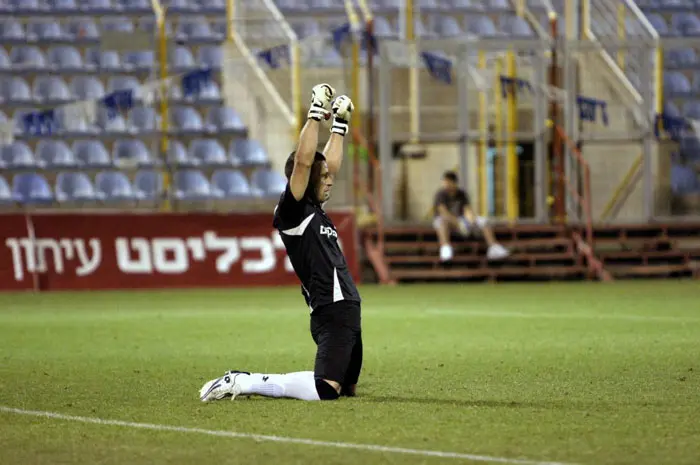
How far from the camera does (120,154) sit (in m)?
23.6

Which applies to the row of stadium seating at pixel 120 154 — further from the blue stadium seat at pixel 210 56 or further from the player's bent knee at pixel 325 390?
the player's bent knee at pixel 325 390

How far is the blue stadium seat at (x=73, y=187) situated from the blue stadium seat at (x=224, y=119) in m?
2.47

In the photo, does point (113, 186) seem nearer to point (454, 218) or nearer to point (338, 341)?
point (454, 218)

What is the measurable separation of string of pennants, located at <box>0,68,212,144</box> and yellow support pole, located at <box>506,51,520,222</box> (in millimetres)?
5128

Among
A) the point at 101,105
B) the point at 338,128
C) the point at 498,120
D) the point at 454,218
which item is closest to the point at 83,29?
the point at 101,105

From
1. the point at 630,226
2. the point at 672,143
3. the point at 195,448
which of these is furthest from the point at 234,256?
the point at 195,448

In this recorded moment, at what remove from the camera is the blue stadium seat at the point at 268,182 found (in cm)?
2309

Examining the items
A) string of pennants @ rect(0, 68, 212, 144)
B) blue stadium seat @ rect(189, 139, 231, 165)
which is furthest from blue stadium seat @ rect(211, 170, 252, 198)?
string of pennants @ rect(0, 68, 212, 144)

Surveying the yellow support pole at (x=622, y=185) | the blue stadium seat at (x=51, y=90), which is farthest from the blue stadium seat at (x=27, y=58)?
the yellow support pole at (x=622, y=185)

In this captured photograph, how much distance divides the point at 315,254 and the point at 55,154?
16.1 m

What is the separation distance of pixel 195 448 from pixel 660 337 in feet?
Result: 22.2

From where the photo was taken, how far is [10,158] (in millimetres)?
23438

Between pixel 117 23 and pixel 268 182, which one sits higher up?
pixel 117 23

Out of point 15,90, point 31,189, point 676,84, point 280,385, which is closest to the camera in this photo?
point 280,385
